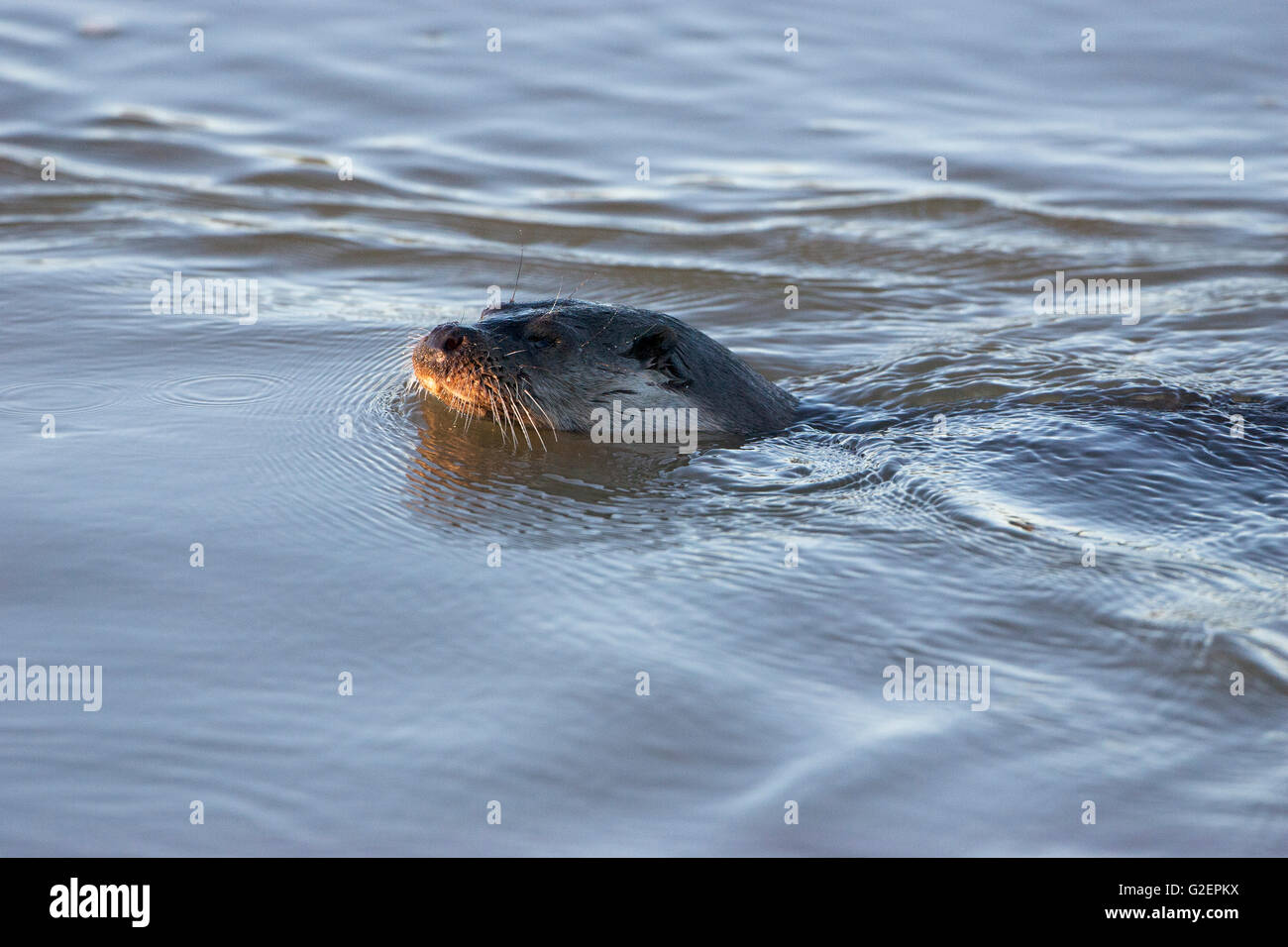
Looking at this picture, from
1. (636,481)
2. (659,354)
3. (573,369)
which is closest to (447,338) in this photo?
(573,369)

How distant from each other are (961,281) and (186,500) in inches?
196

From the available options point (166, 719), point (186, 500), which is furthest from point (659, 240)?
point (166, 719)

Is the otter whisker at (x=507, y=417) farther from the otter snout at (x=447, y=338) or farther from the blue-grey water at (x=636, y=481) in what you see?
the otter snout at (x=447, y=338)

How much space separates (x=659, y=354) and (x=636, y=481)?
2.10ft

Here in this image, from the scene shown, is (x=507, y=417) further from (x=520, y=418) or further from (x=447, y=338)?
(x=447, y=338)

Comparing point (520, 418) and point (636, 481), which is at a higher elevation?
point (520, 418)

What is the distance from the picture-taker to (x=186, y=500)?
4797mm

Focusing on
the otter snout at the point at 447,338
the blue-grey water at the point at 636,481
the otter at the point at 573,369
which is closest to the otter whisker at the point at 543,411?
the otter at the point at 573,369

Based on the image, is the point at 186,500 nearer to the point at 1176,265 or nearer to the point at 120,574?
the point at 120,574

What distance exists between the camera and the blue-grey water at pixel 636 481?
334cm

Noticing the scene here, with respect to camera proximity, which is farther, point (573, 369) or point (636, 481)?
point (573, 369)

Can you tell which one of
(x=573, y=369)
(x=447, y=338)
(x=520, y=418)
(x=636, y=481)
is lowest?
(x=636, y=481)

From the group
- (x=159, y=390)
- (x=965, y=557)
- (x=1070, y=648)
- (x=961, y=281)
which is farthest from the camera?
(x=961, y=281)

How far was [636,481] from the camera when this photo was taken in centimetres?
525
